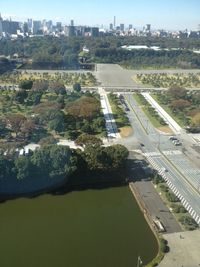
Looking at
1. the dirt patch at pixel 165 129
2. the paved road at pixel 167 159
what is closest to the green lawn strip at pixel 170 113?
the dirt patch at pixel 165 129

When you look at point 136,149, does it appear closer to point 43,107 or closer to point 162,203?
point 162,203

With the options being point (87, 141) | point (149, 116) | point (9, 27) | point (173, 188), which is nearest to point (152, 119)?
point (149, 116)

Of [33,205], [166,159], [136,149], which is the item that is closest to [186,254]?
[33,205]

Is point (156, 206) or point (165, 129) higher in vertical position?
point (165, 129)

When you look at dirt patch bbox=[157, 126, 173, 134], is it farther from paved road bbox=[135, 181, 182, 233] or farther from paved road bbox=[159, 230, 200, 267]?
paved road bbox=[159, 230, 200, 267]

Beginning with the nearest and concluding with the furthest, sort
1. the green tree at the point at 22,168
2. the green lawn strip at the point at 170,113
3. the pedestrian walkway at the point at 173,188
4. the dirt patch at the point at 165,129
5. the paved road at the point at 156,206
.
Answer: the paved road at the point at 156,206 < the pedestrian walkway at the point at 173,188 < the green tree at the point at 22,168 < the dirt patch at the point at 165,129 < the green lawn strip at the point at 170,113

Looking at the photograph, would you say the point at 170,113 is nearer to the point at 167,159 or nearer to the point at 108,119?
the point at 108,119

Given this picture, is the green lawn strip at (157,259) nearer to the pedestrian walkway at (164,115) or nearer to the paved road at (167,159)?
the paved road at (167,159)
